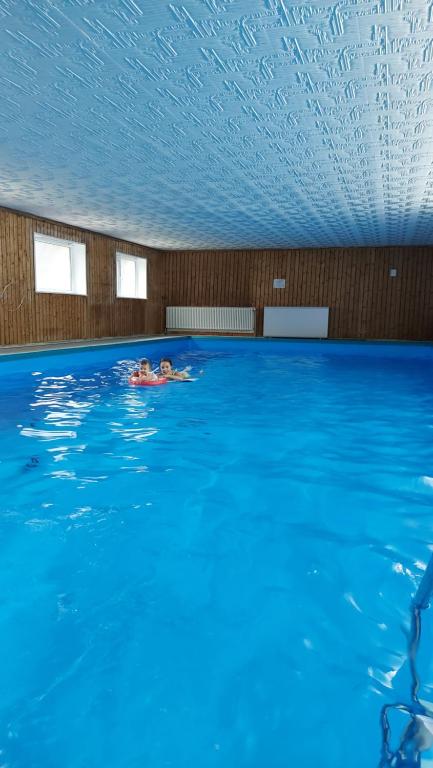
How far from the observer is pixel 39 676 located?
1655 mm

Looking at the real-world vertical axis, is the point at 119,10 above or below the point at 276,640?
above

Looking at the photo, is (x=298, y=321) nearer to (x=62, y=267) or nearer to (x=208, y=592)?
(x=62, y=267)

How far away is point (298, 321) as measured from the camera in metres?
15.1

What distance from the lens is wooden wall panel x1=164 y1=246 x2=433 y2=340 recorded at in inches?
564

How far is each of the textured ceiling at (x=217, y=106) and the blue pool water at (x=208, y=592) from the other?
9.85ft

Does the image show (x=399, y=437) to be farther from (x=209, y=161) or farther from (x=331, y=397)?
(x=209, y=161)

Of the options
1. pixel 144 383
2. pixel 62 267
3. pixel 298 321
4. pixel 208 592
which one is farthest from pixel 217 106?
pixel 298 321

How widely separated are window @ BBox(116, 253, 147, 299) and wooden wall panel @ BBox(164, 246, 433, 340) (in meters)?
1.25

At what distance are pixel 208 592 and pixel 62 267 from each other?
36.0 ft

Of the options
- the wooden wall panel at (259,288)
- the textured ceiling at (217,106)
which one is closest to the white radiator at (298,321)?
the wooden wall panel at (259,288)

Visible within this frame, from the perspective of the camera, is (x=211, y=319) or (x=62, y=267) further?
(x=211, y=319)

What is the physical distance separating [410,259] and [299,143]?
944cm

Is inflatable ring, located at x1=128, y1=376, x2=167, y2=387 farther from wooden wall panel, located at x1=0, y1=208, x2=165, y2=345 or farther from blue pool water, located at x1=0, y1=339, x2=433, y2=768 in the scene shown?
wooden wall panel, located at x1=0, y1=208, x2=165, y2=345

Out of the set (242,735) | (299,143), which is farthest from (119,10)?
(242,735)
